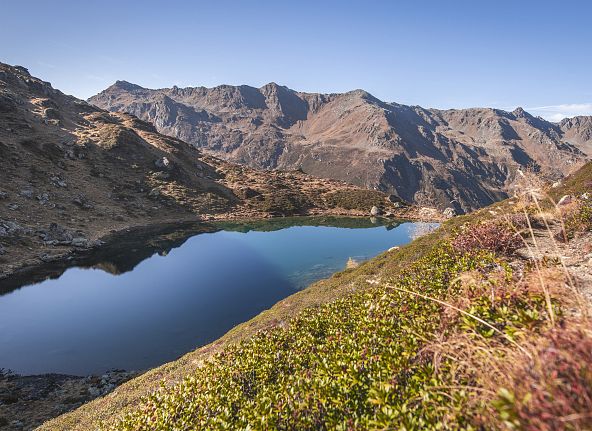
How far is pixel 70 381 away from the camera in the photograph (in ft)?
110

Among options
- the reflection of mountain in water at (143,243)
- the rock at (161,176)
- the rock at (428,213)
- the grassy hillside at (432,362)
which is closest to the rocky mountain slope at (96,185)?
the rock at (161,176)

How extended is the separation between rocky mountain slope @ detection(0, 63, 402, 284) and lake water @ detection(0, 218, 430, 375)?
15969 mm

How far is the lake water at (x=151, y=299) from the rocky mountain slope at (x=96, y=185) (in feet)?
52.4

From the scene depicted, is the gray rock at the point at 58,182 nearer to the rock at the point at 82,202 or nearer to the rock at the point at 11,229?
the rock at the point at 82,202

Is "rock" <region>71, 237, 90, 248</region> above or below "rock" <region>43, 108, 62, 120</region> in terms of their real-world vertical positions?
below

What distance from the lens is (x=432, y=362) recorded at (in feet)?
24.3

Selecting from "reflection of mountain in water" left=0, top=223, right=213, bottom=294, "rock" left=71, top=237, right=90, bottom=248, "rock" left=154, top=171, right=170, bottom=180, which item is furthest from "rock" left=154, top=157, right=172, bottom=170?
"rock" left=71, top=237, right=90, bottom=248

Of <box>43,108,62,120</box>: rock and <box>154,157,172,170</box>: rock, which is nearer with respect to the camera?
<box>154,157,172,170</box>: rock

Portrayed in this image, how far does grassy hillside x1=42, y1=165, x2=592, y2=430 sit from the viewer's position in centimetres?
407

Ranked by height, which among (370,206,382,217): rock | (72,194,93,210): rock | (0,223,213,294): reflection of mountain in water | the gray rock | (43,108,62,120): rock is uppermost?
(43,108,62,120): rock

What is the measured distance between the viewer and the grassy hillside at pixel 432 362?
407 centimetres

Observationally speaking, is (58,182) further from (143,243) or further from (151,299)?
(151,299)

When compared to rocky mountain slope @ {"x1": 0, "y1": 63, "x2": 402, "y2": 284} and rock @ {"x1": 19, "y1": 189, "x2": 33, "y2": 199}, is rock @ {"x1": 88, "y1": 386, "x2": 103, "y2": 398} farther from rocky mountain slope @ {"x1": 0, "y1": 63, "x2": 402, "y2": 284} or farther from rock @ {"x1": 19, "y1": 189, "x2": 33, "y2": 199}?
rock @ {"x1": 19, "y1": 189, "x2": 33, "y2": 199}

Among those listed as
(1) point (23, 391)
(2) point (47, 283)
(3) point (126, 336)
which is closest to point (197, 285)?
(3) point (126, 336)
